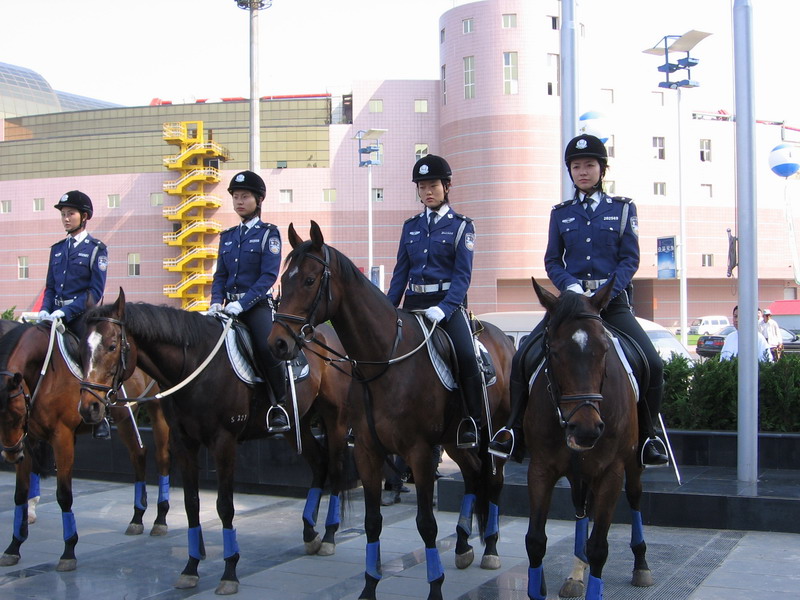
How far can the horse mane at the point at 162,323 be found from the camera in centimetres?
650

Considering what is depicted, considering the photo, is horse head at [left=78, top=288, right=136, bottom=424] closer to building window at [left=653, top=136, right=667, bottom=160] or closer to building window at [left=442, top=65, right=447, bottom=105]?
building window at [left=442, top=65, right=447, bottom=105]

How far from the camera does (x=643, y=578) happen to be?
20.5ft

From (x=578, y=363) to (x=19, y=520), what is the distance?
5.43 metres

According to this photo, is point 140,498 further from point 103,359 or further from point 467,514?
point 467,514

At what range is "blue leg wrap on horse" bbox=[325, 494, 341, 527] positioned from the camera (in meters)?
7.71

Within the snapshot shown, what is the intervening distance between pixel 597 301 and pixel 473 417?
175 cm

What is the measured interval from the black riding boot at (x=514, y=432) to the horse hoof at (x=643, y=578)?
1.49 m

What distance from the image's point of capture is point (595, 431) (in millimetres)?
4613

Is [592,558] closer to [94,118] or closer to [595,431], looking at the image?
[595,431]

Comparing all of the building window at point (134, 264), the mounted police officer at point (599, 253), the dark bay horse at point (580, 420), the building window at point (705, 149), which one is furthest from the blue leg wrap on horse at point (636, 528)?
the building window at point (134, 264)

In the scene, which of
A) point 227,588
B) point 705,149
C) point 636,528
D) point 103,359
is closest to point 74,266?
point 103,359

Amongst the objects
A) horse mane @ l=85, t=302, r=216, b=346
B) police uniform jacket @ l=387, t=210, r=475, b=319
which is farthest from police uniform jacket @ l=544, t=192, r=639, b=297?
horse mane @ l=85, t=302, r=216, b=346

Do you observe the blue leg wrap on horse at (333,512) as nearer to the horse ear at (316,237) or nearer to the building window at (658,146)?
the horse ear at (316,237)

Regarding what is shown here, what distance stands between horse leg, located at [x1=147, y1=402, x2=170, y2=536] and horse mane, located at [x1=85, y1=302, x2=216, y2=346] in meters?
1.69
